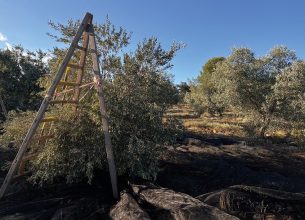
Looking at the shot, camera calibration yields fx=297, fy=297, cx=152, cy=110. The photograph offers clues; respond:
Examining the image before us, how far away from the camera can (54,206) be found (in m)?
6.54

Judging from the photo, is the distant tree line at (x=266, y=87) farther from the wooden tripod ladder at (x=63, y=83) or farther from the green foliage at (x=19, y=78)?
the wooden tripod ladder at (x=63, y=83)

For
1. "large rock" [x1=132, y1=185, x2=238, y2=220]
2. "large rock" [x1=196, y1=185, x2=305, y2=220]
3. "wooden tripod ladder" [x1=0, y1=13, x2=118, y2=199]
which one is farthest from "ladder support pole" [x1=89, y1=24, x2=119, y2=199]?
"large rock" [x1=196, y1=185, x2=305, y2=220]

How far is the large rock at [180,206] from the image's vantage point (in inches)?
203

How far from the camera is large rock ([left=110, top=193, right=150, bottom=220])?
5.50m

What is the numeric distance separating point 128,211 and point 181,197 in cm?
110

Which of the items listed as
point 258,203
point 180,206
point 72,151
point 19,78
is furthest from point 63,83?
point 19,78

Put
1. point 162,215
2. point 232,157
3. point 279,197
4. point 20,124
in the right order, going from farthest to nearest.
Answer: point 232,157, point 20,124, point 279,197, point 162,215

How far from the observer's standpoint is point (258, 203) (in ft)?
20.6

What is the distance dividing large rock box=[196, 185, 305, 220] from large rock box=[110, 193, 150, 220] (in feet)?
5.26

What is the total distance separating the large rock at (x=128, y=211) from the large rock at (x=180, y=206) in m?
0.39

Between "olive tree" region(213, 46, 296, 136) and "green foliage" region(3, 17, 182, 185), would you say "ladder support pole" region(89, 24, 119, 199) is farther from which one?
"olive tree" region(213, 46, 296, 136)

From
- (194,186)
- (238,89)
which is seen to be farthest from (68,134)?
(238,89)

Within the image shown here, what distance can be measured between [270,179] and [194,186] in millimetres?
2715

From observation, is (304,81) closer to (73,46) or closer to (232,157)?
(232,157)
